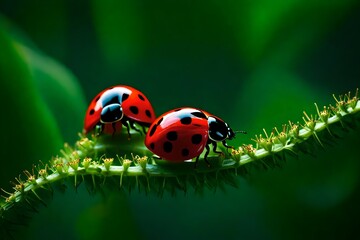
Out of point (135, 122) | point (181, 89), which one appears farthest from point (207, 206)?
point (181, 89)

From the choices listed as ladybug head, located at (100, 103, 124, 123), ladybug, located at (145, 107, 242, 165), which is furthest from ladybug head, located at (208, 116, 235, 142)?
ladybug head, located at (100, 103, 124, 123)

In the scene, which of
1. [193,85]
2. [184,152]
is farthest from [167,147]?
[193,85]

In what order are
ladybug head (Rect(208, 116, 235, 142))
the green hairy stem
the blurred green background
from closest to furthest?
1. the green hairy stem
2. ladybug head (Rect(208, 116, 235, 142))
3. the blurred green background

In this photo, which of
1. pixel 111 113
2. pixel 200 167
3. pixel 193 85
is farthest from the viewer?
pixel 193 85

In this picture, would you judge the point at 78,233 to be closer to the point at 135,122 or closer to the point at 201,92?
the point at 135,122

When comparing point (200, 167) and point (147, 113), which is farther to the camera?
point (147, 113)

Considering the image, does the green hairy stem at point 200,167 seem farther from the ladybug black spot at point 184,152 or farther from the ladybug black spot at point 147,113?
the ladybug black spot at point 147,113

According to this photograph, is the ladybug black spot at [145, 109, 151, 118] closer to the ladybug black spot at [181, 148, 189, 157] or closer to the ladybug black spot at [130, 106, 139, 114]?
the ladybug black spot at [130, 106, 139, 114]

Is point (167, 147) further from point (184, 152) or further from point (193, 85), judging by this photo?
point (193, 85)
